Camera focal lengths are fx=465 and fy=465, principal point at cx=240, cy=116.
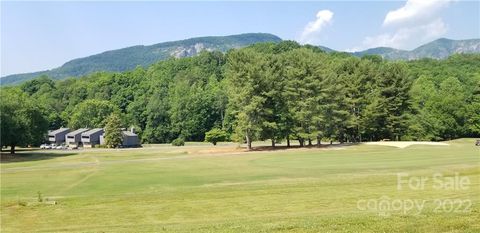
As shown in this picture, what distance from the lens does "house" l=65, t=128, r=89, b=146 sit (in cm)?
12988

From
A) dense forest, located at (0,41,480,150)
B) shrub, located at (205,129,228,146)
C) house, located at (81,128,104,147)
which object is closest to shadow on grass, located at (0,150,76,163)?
dense forest, located at (0,41,480,150)

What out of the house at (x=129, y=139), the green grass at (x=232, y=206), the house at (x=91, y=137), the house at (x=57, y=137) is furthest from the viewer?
the house at (x=57, y=137)

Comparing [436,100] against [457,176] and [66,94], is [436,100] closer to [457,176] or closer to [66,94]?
[457,176]

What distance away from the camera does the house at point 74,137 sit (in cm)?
12988

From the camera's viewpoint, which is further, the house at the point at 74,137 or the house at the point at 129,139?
the house at the point at 74,137

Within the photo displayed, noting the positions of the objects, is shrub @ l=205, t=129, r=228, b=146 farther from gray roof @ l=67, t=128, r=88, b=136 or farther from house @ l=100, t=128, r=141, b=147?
gray roof @ l=67, t=128, r=88, b=136

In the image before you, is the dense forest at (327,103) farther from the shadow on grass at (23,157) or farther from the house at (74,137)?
the house at (74,137)

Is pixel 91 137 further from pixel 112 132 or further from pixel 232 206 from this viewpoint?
pixel 232 206

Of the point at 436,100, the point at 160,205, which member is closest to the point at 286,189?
the point at 160,205

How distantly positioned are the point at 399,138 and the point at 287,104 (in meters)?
24.0

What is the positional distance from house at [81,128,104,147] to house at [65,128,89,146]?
252 centimetres

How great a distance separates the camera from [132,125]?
456 feet

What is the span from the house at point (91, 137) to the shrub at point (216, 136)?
31.5 metres

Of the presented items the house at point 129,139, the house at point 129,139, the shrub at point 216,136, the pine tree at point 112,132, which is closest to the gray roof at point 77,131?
the house at point 129,139
